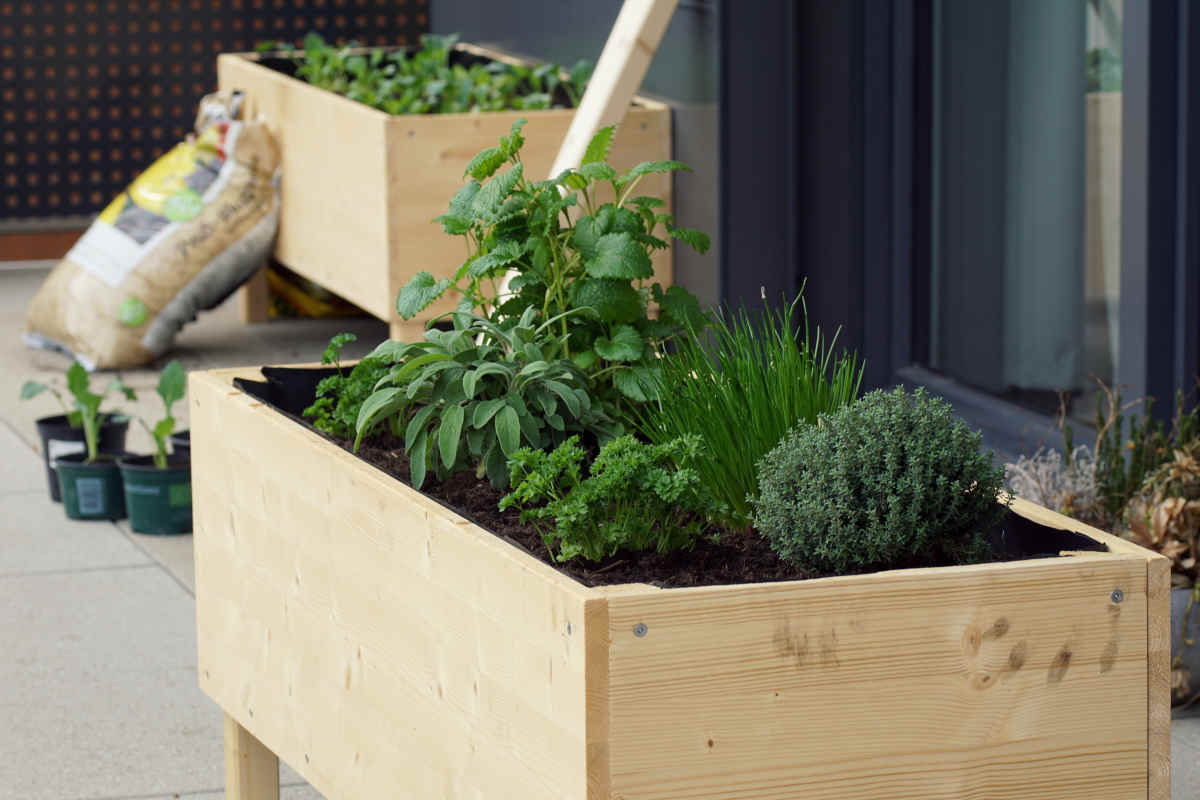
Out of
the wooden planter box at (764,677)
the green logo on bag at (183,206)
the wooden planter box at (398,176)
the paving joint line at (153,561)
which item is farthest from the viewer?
the green logo on bag at (183,206)

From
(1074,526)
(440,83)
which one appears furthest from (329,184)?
(1074,526)

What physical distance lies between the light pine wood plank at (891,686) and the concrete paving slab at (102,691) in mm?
1504

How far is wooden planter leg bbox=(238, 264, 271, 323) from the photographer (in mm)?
7305

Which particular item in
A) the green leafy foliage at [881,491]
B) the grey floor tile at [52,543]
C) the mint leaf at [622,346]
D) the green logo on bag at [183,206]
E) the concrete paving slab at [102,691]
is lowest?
the concrete paving slab at [102,691]

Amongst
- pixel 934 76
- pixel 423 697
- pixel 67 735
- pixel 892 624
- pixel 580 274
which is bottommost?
pixel 67 735

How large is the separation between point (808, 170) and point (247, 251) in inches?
83.2

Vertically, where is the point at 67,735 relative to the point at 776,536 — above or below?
below

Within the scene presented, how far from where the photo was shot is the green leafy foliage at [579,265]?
2293 millimetres

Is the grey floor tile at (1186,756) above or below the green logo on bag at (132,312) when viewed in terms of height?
below

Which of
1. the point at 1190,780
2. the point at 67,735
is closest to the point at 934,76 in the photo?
the point at 1190,780

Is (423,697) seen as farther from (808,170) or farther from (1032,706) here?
(808,170)

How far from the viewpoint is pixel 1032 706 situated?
1762 millimetres

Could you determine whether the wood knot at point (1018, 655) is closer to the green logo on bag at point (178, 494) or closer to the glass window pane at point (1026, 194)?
the glass window pane at point (1026, 194)

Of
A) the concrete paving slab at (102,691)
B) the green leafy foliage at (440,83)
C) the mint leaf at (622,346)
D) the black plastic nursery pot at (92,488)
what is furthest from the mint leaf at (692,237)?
the green leafy foliage at (440,83)
